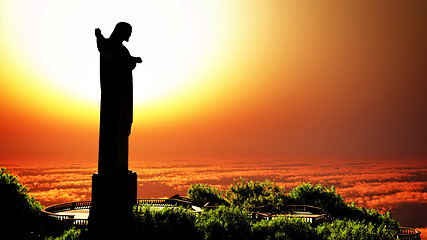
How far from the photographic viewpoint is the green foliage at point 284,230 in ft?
67.1

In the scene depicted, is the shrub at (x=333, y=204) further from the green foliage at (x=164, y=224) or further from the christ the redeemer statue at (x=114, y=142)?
the christ the redeemer statue at (x=114, y=142)

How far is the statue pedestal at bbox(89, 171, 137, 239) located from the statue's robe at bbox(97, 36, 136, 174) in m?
0.38

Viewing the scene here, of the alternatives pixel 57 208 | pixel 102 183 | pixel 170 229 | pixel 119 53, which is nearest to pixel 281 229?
pixel 170 229

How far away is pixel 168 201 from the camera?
31.5 m

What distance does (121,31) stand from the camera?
13.0 metres

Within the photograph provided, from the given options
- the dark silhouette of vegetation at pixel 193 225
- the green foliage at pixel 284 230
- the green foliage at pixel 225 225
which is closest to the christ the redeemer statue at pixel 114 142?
the dark silhouette of vegetation at pixel 193 225

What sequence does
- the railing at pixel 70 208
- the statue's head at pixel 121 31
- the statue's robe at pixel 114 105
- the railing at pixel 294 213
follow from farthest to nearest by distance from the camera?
the railing at pixel 294 213, the railing at pixel 70 208, the statue's head at pixel 121 31, the statue's robe at pixel 114 105

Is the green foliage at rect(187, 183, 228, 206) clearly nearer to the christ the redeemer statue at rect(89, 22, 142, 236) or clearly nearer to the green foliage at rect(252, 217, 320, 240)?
the green foliage at rect(252, 217, 320, 240)

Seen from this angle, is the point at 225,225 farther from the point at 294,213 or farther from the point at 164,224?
the point at 294,213

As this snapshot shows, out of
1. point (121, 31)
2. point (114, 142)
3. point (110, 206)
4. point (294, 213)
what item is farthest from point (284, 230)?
point (121, 31)

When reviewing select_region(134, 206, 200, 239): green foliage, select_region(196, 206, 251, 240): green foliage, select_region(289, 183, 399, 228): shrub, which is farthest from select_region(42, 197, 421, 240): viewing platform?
select_region(289, 183, 399, 228): shrub

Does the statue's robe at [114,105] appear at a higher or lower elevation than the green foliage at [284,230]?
higher

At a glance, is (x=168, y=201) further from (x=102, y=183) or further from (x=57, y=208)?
(x=102, y=183)

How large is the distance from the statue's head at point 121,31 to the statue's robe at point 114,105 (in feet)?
0.72
